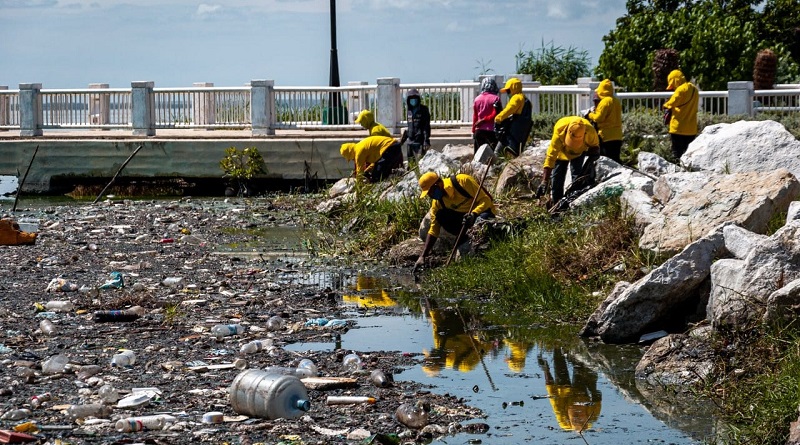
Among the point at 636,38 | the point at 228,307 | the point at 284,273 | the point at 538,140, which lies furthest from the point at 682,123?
the point at 636,38

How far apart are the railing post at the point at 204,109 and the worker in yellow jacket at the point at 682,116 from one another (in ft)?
36.9

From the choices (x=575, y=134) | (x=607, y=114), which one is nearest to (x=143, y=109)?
(x=607, y=114)

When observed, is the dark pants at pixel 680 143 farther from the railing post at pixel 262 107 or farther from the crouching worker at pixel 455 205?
the railing post at pixel 262 107

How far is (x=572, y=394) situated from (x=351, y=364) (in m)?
1.73

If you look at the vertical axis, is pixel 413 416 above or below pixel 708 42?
below

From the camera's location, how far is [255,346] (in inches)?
411

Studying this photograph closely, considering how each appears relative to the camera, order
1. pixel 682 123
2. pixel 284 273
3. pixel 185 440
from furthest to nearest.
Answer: pixel 682 123 → pixel 284 273 → pixel 185 440

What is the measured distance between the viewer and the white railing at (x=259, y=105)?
22.1 meters

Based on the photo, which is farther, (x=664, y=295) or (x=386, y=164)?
(x=386, y=164)

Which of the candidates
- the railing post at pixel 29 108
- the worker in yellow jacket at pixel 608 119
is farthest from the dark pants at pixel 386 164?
the railing post at pixel 29 108

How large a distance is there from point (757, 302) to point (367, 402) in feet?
9.66

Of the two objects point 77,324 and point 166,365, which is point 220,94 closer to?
point 77,324

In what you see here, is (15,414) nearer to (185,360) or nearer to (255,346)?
(185,360)

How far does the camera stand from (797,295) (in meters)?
8.87
